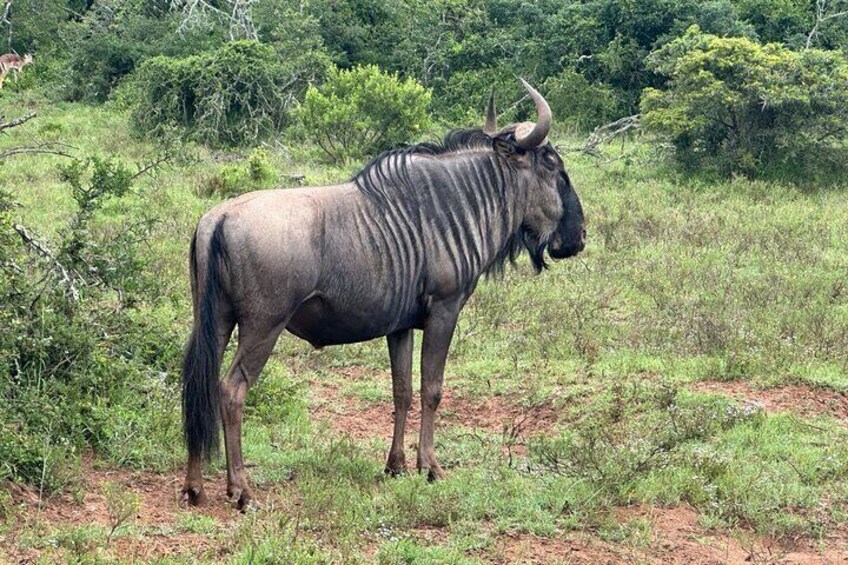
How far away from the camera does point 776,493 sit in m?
6.03

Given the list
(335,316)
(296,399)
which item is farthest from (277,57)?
(335,316)

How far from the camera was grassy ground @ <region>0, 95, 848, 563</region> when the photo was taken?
17.1ft

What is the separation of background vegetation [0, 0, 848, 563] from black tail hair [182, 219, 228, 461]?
1.23 ft

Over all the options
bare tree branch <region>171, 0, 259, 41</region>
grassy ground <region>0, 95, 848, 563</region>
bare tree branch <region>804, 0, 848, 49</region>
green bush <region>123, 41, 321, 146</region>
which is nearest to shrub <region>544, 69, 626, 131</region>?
bare tree branch <region>804, 0, 848, 49</region>

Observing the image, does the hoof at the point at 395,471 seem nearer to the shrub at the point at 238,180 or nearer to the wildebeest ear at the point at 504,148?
the wildebeest ear at the point at 504,148

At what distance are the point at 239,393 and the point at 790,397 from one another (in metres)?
4.05

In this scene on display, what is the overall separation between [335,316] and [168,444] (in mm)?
1258

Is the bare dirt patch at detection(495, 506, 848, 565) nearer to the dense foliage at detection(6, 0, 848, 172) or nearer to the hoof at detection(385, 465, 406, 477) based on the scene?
the hoof at detection(385, 465, 406, 477)

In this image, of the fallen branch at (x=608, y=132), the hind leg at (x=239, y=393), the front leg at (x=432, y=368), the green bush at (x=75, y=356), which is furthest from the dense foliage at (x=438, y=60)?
the hind leg at (x=239, y=393)

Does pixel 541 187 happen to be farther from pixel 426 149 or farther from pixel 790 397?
pixel 790 397

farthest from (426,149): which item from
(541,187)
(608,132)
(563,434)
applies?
(608,132)

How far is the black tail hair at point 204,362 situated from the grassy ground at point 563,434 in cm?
37

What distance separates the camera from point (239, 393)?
18.4 feet

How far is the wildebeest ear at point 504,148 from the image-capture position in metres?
6.70
